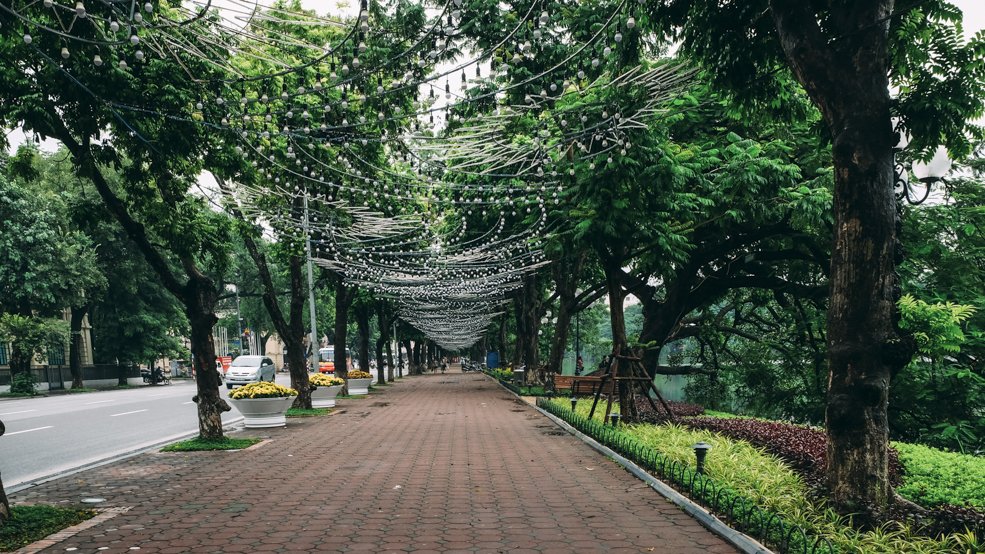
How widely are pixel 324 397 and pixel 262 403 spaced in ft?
20.2

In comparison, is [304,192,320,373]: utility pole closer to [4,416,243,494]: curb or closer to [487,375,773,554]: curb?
[4,416,243,494]: curb

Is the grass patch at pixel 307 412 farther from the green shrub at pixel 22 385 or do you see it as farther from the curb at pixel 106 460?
the green shrub at pixel 22 385

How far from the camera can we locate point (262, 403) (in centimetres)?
1462

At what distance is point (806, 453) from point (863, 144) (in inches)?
178

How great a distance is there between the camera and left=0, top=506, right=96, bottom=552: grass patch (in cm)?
578

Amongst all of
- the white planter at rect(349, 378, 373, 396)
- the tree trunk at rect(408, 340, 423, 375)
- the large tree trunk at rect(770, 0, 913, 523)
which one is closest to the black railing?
the large tree trunk at rect(770, 0, 913, 523)

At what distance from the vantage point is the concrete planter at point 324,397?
20.5 m

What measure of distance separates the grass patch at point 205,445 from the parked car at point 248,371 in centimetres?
Result: 2032

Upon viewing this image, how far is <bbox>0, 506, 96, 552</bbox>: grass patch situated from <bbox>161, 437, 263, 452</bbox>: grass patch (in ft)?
14.6

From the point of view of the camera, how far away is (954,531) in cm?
513

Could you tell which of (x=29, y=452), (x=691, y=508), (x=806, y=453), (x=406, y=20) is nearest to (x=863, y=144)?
(x=691, y=508)

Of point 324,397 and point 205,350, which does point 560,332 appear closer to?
point 324,397

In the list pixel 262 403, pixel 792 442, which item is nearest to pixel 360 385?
pixel 262 403

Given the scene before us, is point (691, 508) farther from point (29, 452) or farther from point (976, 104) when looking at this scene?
point (29, 452)
